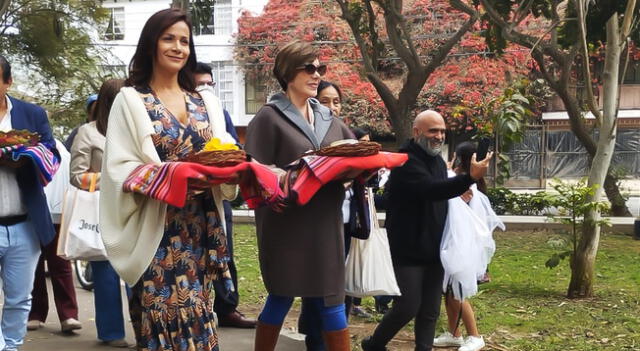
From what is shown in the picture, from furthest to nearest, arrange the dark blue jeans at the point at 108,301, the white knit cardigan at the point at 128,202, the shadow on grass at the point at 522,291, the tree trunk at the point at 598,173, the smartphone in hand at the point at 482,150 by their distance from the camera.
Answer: the shadow on grass at the point at 522,291
the tree trunk at the point at 598,173
the dark blue jeans at the point at 108,301
the smartphone in hand at the point at 482,150
the white knit cardigan at the point at 128,202

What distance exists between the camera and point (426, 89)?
85.5 feet

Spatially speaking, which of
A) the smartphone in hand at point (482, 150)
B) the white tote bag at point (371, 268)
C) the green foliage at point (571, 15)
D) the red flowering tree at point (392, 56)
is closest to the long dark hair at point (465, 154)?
the smartphone in hand at point (482, 150)

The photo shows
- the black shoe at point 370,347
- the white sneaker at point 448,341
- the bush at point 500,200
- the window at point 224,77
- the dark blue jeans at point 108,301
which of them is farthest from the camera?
the window at point 224,77

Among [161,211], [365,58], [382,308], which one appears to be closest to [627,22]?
[382,308]

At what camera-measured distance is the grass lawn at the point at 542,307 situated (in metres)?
6.43

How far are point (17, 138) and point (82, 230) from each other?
39.6 inches

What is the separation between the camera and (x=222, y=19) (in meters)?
33.6

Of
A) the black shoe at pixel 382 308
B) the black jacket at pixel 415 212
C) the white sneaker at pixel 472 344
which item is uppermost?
the black jacket at pixel 415 212

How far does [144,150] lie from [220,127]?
45cm

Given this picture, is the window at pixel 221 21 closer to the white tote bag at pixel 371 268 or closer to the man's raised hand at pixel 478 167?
the white tote bag at pixel 371 268

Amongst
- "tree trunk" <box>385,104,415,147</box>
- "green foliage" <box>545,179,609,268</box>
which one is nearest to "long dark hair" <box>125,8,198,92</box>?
"green foliage" <box>545,179,609,268</box>

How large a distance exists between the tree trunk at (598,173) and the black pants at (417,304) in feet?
10.3

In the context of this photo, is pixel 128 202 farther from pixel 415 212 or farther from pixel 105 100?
pixel 415 212

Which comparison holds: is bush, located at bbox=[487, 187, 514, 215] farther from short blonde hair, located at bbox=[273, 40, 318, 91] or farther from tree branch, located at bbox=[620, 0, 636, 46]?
short blonde hair, located at bbox=[273, 40, 318, 91]
